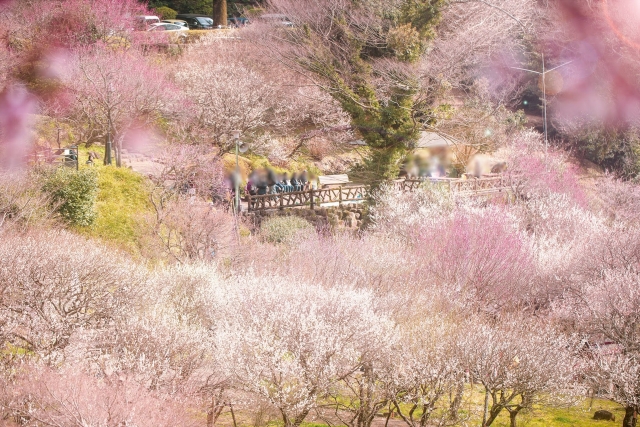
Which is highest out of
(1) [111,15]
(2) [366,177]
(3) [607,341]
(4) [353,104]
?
(1) [111,15]

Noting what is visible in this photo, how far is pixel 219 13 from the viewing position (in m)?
45.6

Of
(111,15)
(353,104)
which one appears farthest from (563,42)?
(111,15)

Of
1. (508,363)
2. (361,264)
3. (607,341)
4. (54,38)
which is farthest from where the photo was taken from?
(54,38)

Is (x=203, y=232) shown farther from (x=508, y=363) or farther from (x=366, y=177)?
(x=508, y=363)

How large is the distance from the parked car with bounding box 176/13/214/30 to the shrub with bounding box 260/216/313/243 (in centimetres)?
2051

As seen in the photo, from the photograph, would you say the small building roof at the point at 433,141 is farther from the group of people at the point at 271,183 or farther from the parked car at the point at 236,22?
the parked car at the point at 236,22

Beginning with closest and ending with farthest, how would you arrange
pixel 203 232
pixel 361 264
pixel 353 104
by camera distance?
pixel 361 264 < pixel 203 232 < pixel 353 104

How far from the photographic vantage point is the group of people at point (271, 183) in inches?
1225

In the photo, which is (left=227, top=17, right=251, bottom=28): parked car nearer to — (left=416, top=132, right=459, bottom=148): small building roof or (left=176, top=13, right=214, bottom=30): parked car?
(left=176, top=13, right=214, bottom=30): parked car

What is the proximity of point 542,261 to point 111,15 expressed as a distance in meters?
22.4

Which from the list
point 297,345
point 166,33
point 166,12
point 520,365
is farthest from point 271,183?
point 166,12

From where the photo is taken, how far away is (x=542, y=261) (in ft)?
73.3

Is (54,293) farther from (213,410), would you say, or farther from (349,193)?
(349,193)

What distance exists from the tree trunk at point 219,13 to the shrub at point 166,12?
→ 295cm
